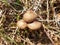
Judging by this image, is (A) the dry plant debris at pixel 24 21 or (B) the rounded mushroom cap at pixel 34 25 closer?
(B) the rounded mushroom cap at pixel 34 25

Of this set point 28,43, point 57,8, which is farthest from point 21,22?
point 57,8

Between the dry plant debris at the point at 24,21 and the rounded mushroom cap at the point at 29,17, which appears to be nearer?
the rounded mushroom cap at the point at 29,17

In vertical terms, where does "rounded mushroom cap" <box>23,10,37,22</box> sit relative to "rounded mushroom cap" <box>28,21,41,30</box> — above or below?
above

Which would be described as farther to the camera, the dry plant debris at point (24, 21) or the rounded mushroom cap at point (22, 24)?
the dry plant debris at point (24, 21)

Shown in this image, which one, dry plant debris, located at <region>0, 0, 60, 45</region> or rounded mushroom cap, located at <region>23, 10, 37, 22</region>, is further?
dry plant debris, located at <region>0, 0, 60, 45</region>

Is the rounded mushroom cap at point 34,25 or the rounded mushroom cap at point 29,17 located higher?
the rounded mushroom cap at point 29,17

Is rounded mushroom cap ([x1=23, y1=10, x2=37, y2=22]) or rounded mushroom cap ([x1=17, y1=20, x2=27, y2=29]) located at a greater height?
rounded mushroom cap ([x1=23, y1=10, x2=37, y2=22])

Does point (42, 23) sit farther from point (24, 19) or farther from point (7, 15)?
point (7, 15)

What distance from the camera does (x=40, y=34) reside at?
6.22 feet

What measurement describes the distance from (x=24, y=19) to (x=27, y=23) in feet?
0.17

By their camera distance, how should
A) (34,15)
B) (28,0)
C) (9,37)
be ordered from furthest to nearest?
(28,0)
(9,37)
(34,15)

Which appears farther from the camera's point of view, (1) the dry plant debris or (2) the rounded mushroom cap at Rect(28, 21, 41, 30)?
(1) the dry plant debris

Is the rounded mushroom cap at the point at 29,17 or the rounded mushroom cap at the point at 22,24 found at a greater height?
the rounded mushroom cap at the point at 29,17

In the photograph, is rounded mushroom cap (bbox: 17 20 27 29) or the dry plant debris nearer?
rounded mushroom cap (bbox: 17 20 27 29)
